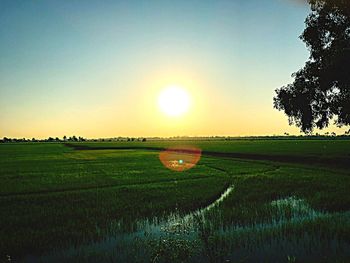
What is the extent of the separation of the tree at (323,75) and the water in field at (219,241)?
18.9 meters

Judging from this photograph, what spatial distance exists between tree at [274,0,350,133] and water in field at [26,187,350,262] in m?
18.9

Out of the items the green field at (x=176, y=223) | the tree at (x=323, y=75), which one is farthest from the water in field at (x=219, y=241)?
the tree at (x=323, y=75)

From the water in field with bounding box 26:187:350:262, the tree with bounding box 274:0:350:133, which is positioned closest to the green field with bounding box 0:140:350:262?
the water in field with bounding box 26:187:350:262

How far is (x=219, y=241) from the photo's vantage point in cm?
933

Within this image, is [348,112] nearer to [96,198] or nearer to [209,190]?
[209,190]

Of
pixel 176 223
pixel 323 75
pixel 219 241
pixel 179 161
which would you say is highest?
pixel 323 75

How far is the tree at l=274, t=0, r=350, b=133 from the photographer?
2698 cm

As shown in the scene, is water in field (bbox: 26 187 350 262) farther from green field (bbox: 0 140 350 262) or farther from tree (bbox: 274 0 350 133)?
tree (bbox: 274 0 350 133)

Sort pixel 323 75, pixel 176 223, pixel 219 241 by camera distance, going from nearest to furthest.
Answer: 1. pixel 219 241
2. pixel 176 223
3. pixel 323 75

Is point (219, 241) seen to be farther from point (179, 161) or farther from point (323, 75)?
point (179, 161)

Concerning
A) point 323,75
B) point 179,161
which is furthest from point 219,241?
point 179,161

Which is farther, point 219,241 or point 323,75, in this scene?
point 323,75

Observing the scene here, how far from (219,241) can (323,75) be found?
83.0 ft

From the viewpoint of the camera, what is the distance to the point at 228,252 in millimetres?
8523
